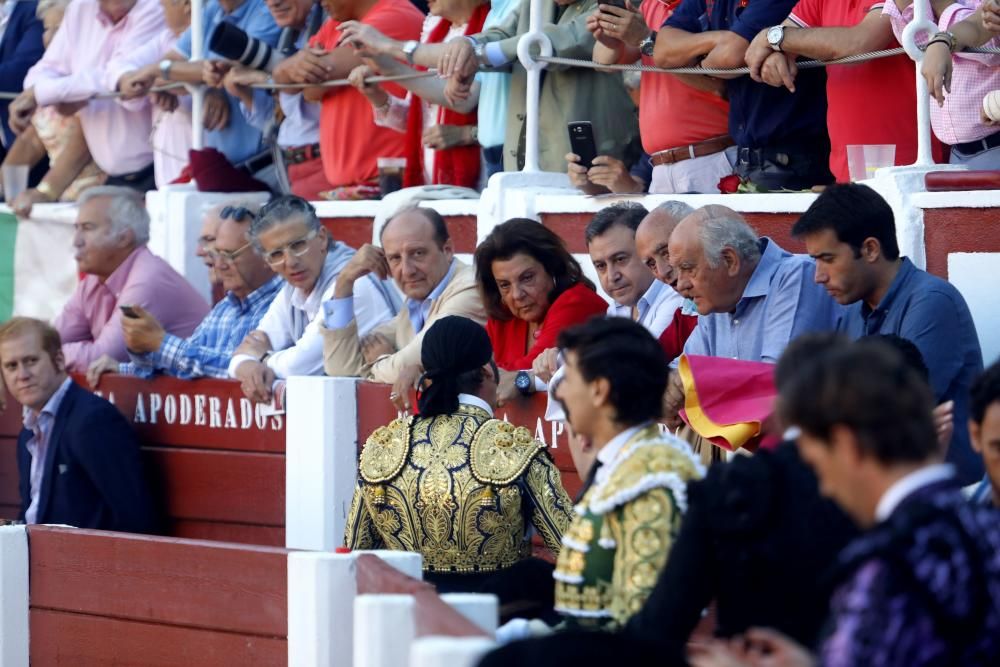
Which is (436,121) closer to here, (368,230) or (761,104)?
(368,230)

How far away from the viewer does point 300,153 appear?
828 cm

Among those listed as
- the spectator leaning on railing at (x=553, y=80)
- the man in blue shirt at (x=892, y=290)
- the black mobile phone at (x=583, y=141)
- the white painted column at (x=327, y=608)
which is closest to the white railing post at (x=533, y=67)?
the spectator leaning on railing at (x=553, y=80)

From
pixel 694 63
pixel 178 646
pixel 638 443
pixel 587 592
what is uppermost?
pixel 694 63

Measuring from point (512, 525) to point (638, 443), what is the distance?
1185 millimetres

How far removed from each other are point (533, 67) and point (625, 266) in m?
1.44

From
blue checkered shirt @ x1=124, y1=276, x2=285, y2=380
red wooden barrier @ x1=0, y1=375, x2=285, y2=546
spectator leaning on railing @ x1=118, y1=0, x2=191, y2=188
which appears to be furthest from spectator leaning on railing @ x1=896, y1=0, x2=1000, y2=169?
spectator leaning on railing @ x1=118, y1=0, x2=191, y2=188

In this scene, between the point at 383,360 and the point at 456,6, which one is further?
the point at 456,6

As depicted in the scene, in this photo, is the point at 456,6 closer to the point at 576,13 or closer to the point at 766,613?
the point at 576,13

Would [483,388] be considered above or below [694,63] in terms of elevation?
below

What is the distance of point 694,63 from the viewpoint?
598 cm

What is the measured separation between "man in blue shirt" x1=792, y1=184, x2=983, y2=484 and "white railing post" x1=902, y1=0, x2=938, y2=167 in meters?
0.89

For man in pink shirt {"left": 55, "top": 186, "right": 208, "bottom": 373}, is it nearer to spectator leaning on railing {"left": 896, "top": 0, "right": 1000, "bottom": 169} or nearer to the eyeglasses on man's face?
the eyeglasses on man's face

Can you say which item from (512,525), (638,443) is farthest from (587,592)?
(512,525)

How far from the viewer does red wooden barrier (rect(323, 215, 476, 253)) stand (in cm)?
729
